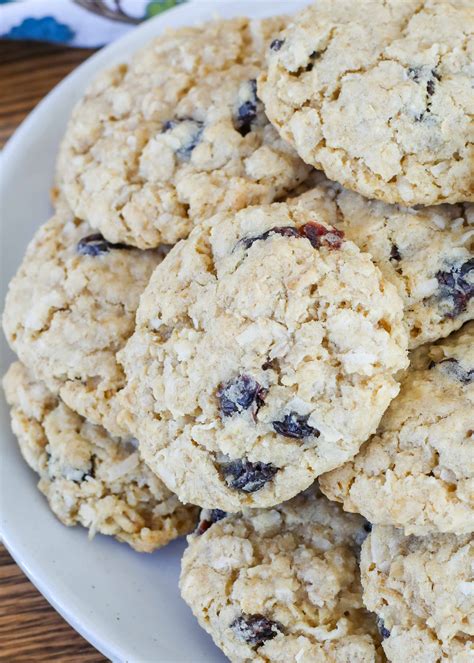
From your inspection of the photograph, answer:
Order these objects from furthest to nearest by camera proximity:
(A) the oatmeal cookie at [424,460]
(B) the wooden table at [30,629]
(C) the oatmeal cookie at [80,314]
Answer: (B) the wooden table at [30,629] < (C) the oatmeal cookie at [80,314] < (A) the oatmeal cookie at [424,460]

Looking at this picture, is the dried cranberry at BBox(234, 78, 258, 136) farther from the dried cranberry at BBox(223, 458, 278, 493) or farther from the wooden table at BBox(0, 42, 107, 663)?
the wooden table at BBox(0, 42, 107, 663)

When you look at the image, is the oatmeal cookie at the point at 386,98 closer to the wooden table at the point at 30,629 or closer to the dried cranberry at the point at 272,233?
the dried cranberry at the point at 272,233

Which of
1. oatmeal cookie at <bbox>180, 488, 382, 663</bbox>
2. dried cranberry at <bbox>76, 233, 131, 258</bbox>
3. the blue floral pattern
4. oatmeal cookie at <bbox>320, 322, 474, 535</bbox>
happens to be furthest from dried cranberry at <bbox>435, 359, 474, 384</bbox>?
the blue floral pattern

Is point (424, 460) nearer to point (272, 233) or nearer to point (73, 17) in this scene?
point (272, 233)

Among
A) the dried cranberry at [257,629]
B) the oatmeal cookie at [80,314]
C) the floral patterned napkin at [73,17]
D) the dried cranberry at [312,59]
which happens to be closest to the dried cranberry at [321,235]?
the dried cranberry at [312,59]

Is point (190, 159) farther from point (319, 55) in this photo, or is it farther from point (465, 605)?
point (465, 605)
